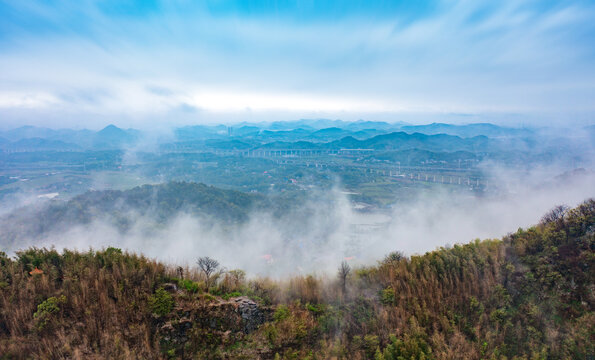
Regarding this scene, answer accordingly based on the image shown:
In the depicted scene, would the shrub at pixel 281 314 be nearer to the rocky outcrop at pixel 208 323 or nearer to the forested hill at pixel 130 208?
the rocky outcrop at pixel 208 323

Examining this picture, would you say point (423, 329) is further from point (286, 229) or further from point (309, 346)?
point (286, 229)

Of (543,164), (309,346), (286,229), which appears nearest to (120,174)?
(286,229)

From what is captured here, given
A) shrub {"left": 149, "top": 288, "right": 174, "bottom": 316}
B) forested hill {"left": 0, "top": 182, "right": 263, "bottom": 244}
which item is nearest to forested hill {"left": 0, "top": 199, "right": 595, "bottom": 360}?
shrub {"left": 149, "top": 288, "right": 174, "bottom": 316}

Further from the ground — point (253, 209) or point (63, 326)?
point (63, 326)

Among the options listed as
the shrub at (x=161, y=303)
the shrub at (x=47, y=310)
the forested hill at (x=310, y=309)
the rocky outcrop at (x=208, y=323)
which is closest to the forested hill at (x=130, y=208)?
the forested hill at (x=310, y=309)

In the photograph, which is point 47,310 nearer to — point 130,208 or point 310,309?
point 310,309

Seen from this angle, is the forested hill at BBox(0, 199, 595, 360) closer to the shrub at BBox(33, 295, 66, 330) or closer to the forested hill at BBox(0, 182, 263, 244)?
the shrub at BBox(33, 295, 66, 330)

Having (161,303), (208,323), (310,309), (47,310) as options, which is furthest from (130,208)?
(310,309)
